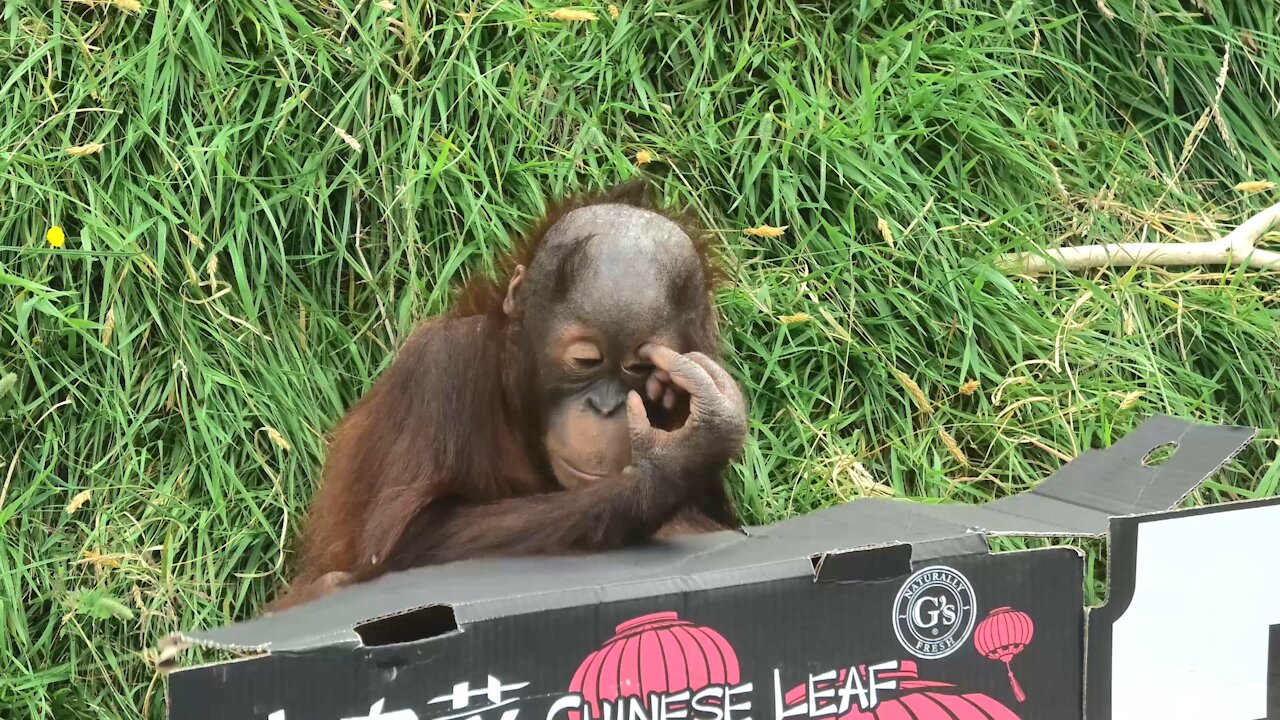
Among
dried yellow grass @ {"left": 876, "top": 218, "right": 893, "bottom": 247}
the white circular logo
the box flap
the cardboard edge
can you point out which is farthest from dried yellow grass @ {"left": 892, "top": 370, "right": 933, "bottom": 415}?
the white circular logo

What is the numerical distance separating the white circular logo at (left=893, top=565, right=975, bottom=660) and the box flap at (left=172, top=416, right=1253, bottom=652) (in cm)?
3

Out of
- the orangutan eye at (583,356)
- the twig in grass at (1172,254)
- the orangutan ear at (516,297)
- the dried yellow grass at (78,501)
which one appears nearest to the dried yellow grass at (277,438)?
the dried yellow grass at (78,501)

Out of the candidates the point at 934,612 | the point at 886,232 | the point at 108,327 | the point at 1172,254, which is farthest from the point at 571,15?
the point at 934,612

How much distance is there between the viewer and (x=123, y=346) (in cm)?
279

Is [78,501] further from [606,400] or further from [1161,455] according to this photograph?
[1161,455]

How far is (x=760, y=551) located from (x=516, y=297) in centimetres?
93

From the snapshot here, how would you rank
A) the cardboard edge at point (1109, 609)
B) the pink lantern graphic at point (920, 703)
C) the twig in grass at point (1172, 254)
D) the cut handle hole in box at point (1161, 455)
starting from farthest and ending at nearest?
1. the twig in grass at point (1172, 254)
2. the cut handle hole in box at point (1161, 455)
3. the cardboard edge at point (1109, 609)
4. the pink lantern graphic at point (920, 703)

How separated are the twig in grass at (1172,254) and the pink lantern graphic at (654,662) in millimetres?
2217

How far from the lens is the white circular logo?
5.39ft

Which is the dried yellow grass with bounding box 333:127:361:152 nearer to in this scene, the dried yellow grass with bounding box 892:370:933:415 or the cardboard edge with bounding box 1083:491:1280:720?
the dried yellow grass with bounding box 892:370:933:415

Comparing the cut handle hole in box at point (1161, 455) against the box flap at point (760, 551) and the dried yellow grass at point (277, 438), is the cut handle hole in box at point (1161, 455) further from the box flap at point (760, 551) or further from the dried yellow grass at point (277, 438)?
the dried yellow grass at point (277, 438)

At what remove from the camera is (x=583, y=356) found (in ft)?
7.61

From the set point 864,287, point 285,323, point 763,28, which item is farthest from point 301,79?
point 864,287

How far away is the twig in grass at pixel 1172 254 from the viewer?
3.53 metres
